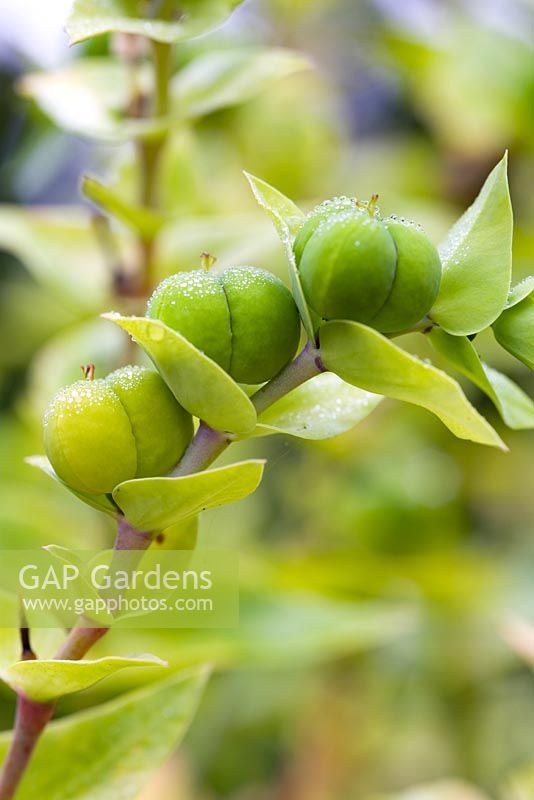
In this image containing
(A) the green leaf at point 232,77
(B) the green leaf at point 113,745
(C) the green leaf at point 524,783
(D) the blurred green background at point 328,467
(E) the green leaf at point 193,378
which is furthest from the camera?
(D) the blurred green background at point 328,467

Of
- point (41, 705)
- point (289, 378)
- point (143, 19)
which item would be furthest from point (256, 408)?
point (143, 19)

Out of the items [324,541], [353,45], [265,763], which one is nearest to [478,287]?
[324,541]

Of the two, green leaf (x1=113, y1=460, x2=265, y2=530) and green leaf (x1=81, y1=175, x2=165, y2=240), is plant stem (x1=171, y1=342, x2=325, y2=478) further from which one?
green leaf (x1=81, y1=175, x2=165, y2=240)

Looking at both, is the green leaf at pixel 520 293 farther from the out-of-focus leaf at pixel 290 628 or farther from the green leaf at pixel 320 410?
the out-of-focus leaf at pixel 290 628

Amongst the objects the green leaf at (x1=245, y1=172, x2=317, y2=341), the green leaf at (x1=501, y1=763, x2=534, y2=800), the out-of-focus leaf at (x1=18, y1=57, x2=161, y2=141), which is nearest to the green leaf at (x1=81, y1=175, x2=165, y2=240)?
the out-of-focus leaf at (x1=18, y1=57, x2=161, y2=141)

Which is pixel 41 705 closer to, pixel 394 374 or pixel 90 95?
pixel 394 374

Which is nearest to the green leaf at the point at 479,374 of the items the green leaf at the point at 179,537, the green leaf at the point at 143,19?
the green leaf at the point at 179,537
